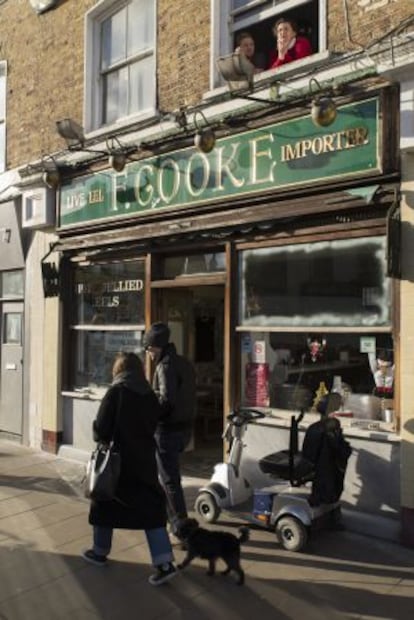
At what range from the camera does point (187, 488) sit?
7.17 m

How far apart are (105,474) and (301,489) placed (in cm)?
184

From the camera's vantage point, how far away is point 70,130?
331 inches

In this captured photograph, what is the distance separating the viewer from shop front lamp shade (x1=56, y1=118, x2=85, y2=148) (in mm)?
8383

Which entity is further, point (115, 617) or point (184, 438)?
point (184, 438)

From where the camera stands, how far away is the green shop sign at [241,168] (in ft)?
19.0

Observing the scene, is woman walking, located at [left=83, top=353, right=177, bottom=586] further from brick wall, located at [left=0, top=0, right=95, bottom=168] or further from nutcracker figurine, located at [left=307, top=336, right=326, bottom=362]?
brick wall, located at [left=0, top=0, right=95, bottom=168]

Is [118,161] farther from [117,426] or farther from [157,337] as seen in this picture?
[117,426]

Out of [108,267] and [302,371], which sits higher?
[108,267]

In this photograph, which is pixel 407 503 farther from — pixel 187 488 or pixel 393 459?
pixel 187 488

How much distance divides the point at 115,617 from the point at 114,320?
4.89m

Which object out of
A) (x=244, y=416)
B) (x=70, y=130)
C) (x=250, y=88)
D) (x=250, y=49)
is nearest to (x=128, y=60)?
(x=70, y=130)

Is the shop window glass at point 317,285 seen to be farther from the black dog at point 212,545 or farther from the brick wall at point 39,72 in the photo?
the brick wall at point 39,72

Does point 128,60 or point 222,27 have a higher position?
point 128,60

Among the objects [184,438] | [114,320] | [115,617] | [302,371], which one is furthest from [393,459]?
[114,320]
